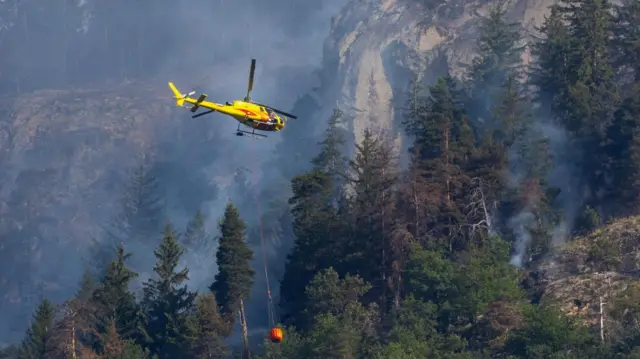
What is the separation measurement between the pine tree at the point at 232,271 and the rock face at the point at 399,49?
36.2 m

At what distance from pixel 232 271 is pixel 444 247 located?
12.2m

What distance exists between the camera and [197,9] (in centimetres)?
16762

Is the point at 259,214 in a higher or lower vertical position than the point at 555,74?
higher

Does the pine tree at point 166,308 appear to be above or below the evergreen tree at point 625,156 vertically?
below

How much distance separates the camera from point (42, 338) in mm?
78562

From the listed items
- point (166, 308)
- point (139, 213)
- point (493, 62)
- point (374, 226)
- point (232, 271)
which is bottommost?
point (166, 308)

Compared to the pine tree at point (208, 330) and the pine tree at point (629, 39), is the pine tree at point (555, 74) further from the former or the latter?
the pine tree at point (208, 330)

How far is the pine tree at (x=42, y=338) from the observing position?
77500mm

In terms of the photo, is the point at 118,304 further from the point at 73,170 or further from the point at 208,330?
the point at 73,170

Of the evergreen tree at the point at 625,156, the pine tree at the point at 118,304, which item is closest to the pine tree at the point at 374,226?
the pine tree at the point at 118,304

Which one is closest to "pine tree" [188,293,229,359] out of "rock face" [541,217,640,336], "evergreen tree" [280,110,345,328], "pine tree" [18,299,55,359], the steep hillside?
"evergreen tree" [280,110,345,328]

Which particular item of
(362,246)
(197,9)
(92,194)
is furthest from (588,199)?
(197,9)

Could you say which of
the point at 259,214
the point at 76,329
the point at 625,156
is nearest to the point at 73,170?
the point at 259,214

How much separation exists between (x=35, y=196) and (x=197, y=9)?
43047 mm
